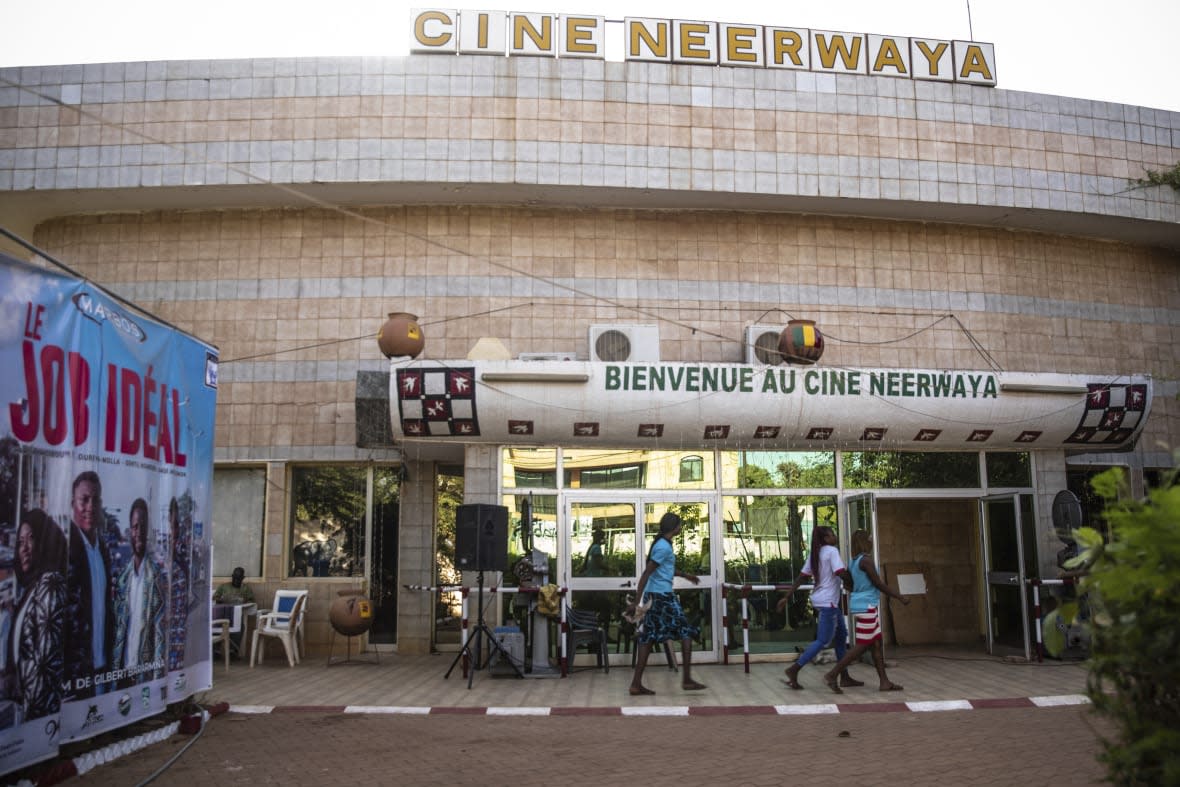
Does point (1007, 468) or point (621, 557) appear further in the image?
point (1007, 468)

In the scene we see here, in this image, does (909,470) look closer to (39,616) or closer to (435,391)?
(435,391)

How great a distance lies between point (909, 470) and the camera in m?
12.1

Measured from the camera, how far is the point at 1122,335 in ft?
47.3

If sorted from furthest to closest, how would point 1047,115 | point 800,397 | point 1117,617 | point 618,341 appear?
point 1047,115 < point 618,341 < point 800,397 < point 1117,617

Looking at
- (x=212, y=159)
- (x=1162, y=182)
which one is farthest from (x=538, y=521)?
(x=1162, y=182)

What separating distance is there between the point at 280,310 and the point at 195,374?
573cm

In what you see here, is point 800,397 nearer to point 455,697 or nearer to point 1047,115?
point 455,697

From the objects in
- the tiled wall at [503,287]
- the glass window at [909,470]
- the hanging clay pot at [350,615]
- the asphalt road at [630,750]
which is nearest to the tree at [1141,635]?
the asphalt road at [630,750]

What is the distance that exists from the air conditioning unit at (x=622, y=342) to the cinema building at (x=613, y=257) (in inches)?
1.7

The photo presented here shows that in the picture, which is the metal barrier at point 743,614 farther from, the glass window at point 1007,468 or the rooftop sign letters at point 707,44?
the rooftop sign letters at point 707,44

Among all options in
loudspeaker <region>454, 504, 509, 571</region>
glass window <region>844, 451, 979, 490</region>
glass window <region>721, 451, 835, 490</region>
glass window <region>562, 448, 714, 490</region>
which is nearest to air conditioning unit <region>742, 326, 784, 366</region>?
glass window <region>721, 451, 835, 490</region>

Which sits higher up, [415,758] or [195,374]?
[195,374]

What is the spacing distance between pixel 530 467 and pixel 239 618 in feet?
13.8

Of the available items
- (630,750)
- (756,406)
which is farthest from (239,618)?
(756,406)
